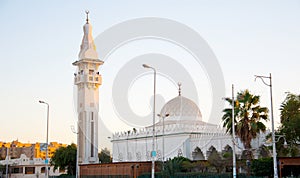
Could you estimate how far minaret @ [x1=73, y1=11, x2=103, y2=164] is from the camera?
198 ft

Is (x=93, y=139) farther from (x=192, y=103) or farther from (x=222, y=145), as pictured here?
(x=222, y=145)

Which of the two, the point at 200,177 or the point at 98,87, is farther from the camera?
the point at 98,87

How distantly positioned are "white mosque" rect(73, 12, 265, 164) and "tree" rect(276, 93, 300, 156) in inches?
572

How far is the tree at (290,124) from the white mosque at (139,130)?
14536 mm

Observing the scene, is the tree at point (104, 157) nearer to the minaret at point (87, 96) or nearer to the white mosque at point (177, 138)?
the white mosque at point (177, 138)

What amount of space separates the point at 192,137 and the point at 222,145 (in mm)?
6004

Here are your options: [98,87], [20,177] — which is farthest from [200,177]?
[20,177]

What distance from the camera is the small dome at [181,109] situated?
2296 inches

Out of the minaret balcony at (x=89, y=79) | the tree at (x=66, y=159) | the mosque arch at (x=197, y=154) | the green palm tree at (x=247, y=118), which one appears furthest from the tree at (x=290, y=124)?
the minaret balcony at (x=89, y=79)

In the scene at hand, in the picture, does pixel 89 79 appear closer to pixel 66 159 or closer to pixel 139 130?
pixel 139 130

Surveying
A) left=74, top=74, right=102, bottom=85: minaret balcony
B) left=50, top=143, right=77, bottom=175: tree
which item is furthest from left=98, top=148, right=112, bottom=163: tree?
left=50, top=143, right=77, bottom=175: tree

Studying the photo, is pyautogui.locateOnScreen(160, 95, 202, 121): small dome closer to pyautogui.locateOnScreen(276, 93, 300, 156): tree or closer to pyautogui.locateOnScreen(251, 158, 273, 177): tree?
pyautogui.locateOnScreen(276, 93, 300, 156): tree

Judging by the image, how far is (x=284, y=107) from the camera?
35125 millimetres

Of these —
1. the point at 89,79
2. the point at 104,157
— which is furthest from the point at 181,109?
the point at 104,157
